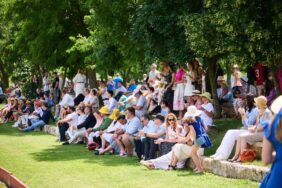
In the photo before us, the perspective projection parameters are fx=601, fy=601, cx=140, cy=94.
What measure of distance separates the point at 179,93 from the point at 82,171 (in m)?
5.15

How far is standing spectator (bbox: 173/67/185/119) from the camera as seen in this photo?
18.6 metres

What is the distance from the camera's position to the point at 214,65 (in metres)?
19.1

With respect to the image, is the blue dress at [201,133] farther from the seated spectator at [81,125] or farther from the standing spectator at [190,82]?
the seated spectator at [81,125]

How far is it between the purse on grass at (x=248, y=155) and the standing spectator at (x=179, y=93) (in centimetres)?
586

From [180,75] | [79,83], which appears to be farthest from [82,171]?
[79,83]

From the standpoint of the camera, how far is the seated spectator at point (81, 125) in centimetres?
2059

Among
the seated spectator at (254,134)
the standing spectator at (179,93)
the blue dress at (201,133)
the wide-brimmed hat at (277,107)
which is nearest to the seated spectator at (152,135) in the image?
the blue dress at (201,133)

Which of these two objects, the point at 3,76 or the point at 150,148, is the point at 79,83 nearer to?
the point at 150,148

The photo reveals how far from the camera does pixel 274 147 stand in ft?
17.9

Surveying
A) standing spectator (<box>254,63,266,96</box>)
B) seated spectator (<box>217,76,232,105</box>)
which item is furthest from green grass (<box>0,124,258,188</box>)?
seated spectator (<box>217,76,232,105</box>)

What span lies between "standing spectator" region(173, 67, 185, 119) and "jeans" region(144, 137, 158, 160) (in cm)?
306

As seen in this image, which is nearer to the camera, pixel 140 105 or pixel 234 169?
pixel 234 169

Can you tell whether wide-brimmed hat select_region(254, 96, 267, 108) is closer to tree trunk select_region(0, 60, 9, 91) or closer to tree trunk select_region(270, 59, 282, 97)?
tree trunk select_region(270, 59, 282, 97)

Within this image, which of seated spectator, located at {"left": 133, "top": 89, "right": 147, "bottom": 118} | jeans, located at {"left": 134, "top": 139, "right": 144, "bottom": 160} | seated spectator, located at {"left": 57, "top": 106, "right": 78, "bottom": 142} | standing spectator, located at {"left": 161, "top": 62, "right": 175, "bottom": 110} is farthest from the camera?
seated spectator, located at {"left": 57, "top": 106, "right": 78, "bottom": 142}
